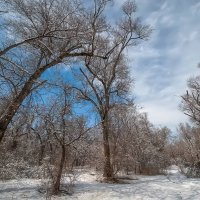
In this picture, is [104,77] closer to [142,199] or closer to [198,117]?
[142,199]

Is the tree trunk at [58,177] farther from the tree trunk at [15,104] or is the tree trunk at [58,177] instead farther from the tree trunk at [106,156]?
the tree trunk at [106,156]

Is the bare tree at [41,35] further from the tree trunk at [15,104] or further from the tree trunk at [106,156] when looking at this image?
the tree trunk at [106,156]

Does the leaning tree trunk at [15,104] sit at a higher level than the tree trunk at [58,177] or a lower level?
higher

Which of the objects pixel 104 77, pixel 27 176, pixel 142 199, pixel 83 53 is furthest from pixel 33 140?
pixel 142 199

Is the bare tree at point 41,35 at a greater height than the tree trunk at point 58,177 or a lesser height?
greater

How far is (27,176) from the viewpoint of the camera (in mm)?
17562

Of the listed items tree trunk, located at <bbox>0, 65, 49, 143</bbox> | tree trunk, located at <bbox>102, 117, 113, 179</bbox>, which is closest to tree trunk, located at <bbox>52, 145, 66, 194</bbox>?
tree trunk, located at <bbox>0, 65, 49, 143</bbox>

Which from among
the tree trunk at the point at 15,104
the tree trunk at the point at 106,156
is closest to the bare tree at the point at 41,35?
the tree trunk at the point at 15,104

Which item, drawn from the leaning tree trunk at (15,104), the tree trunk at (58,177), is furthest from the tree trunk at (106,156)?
the leaning tree trunk at (15,104)

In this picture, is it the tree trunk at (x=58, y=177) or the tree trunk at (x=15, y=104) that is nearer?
the tree trunk at (x=15, y=104)

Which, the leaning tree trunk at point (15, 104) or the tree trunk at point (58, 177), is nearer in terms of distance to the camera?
the leaning tree trunk at point (15, 104)

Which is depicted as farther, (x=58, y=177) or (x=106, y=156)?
(x=106, y=156)

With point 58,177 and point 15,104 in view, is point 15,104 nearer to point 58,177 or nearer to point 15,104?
point 15,104

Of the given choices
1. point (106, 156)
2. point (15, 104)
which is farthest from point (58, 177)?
point (106, 156)
